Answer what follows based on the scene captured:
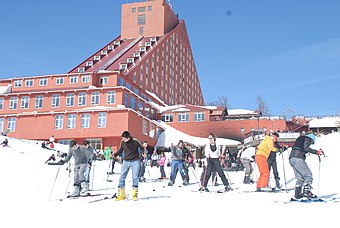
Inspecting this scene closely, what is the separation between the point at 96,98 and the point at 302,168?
41207 mm

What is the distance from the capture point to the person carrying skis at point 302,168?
8977 millimetres

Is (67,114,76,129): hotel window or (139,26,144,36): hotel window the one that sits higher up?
(139,26,144,36): hotel window

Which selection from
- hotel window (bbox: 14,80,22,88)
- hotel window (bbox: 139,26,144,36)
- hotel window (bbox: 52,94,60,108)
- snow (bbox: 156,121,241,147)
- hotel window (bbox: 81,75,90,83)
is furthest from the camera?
hotel window (bbox: 139,26,144,36)

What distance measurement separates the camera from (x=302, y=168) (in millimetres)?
9180

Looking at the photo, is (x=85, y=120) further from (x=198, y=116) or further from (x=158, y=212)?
(x=158, y=212)

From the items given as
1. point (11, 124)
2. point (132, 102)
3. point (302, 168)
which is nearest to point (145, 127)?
point (132, 102)

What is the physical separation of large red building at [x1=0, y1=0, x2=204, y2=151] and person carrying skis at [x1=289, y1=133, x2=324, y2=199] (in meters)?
35.1

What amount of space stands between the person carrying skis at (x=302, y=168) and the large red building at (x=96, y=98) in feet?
115

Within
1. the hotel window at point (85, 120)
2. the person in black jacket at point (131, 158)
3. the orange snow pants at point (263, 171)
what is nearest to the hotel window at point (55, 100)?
the hotel window at point (85, 120)

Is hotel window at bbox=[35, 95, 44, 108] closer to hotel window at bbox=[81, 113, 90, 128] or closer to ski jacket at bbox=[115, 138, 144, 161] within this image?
hotel window at bbox=[81, 113, 90, 128]

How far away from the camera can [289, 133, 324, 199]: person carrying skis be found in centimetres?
898

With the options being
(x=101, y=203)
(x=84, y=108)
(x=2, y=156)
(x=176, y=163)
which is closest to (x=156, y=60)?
(x=84, y=108)

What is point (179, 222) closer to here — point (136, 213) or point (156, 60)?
point (136, 213)

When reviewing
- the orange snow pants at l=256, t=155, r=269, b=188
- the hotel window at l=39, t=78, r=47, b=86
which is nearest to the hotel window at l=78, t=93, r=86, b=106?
the hotel window at l=39, t=78, r=47, b=86
